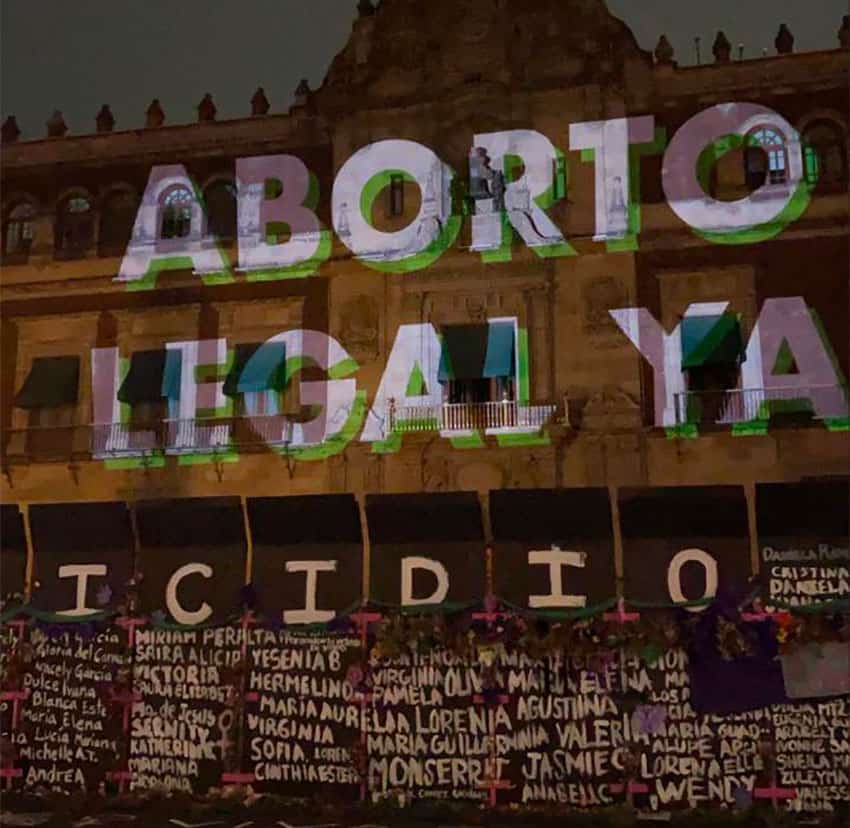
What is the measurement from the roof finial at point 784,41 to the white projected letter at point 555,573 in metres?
4.78

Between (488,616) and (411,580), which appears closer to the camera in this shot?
(488,616)

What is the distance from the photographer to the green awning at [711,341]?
28.0ft

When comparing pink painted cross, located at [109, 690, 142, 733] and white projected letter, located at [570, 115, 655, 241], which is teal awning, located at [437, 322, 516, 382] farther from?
pink painted cross, located at [109, 690, 142, 733]

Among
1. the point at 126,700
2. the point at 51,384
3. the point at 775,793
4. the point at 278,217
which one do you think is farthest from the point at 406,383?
the point at 775,793

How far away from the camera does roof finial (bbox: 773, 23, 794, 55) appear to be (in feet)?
27.1

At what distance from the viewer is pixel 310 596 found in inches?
269

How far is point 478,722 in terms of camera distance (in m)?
6.40

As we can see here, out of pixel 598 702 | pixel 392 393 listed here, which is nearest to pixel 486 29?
pixel 392 393

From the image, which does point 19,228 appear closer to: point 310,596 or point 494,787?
point 310,596

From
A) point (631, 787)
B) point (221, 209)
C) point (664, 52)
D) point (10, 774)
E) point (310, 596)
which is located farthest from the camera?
point (221, 209)

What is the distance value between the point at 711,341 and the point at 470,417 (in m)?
2.18

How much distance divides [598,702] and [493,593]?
0.96 metres

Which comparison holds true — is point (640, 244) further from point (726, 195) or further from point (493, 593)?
point (493, 593)

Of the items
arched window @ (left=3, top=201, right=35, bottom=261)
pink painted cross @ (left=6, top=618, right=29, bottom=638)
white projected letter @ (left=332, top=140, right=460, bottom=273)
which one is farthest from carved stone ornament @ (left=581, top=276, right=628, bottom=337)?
arched window @ (left=3, top=201, right=35, bottom=261)
